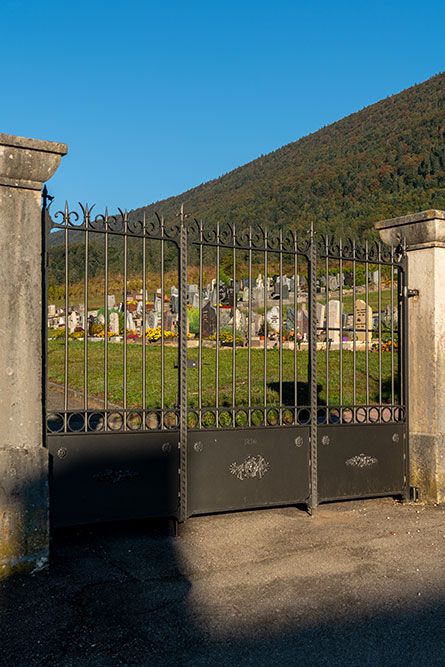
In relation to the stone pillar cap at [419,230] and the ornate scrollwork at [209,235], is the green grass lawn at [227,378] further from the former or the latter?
the ornate scrollwork at [209,235]

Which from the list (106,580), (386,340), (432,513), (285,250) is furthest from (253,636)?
(386,340)

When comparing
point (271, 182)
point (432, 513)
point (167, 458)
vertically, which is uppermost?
point (271, 182)

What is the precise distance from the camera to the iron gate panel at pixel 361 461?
6059mm

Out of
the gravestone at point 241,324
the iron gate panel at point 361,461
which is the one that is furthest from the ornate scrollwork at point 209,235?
the gravestone at point 241,324

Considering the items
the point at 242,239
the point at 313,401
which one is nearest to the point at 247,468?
the point at 313,401

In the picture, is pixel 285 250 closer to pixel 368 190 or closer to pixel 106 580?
pixel 106 580

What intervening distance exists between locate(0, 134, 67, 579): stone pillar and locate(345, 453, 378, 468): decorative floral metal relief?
3126 mm

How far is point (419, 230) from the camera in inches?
261

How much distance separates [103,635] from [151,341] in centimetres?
1742

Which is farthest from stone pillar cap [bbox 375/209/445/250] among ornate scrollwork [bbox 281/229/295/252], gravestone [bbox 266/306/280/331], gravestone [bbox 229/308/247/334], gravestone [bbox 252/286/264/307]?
gravestone [bbox 252/286/264/307]

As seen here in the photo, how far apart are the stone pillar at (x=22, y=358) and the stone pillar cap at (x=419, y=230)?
3953 millimetres

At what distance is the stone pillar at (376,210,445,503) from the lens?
6.47 m

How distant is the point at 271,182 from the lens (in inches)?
4414

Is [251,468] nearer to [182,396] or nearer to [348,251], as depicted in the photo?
[182,396]
